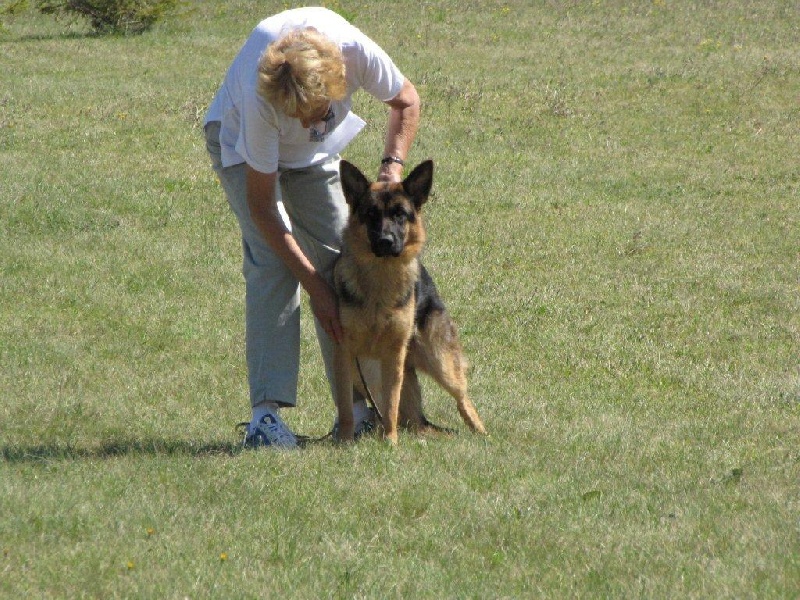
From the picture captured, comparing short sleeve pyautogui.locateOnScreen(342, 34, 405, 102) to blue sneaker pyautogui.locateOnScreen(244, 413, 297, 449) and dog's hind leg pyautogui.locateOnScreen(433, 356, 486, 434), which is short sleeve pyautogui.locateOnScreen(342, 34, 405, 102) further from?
blue sneaker pyautogui.locateOnScreen(244, 413, 297, 449)

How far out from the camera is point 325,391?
7.57 metres

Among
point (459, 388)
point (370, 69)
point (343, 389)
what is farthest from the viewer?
point (459, 388)

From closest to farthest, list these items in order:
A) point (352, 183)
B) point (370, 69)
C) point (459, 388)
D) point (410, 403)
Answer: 1. point (370, 69)
2. point (352, 183)
3. point (410, 403)
4. point (459, 388)

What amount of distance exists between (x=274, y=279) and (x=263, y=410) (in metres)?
0.67

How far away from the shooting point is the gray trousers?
5.72m

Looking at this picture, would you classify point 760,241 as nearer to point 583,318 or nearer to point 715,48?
point 583,318

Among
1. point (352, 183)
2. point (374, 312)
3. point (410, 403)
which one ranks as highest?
point (352, 183)

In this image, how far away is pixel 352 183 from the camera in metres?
5.63

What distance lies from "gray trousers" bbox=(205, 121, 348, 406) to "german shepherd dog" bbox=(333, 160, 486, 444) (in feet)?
0.74

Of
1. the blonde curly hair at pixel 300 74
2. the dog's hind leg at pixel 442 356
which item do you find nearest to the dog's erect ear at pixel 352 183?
the blonde curly hair at pixel 300 74

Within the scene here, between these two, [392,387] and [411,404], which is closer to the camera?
[392,387]

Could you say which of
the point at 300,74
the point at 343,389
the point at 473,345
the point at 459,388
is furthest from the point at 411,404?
the point at 473,345

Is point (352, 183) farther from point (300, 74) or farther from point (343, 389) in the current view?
point (343, 389)

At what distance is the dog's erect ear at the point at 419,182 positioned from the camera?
5.59 metres
